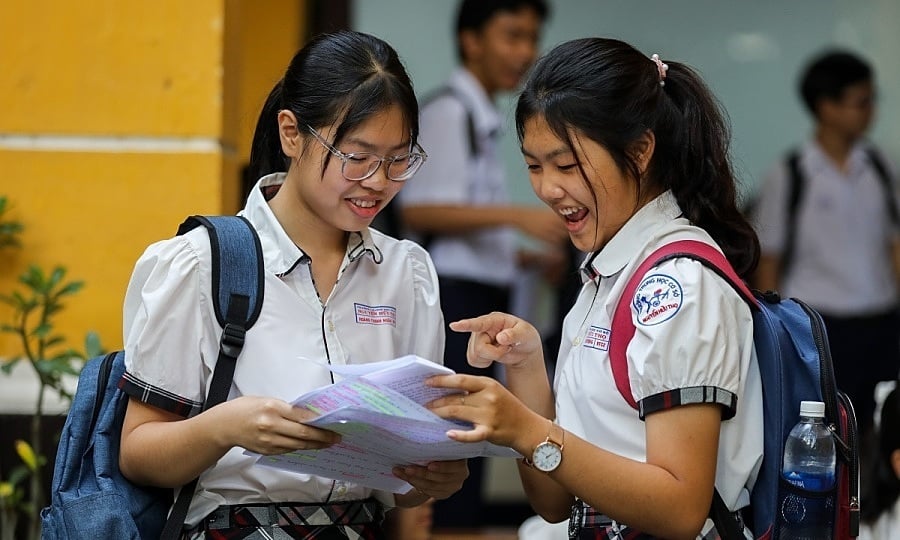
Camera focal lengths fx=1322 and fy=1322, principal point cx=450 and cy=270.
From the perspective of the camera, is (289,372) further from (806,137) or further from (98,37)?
(806,137)

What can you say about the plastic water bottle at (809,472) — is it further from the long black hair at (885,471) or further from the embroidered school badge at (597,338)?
the long black hair at (885,471)

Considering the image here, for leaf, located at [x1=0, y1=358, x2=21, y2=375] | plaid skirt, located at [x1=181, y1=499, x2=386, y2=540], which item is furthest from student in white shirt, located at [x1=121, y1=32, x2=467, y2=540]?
leaf, located at [x1=0, y1=358, x2=21, y2=375]

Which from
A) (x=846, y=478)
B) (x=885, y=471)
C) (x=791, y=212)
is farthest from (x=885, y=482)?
(x=791, y=212)

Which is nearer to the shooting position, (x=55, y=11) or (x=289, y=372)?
(x=289, y=372)

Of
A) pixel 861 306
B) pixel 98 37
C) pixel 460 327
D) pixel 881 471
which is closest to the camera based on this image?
pixel 460 327

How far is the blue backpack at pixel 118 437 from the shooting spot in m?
2.31

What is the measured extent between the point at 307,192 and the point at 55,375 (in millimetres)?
1377

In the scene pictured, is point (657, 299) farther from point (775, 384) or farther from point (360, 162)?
point (360, 162)

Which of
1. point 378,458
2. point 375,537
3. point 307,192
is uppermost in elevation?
point 307,192

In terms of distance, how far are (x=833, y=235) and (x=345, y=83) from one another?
413 centimetres

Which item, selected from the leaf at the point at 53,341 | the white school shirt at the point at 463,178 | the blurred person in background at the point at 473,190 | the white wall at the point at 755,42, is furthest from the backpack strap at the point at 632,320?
the white wall at the point at 755,42

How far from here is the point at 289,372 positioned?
2373 millimetres

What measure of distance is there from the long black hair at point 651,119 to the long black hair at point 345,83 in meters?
0.24

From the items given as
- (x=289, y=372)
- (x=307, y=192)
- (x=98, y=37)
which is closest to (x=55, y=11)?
(x=98, y=37)
